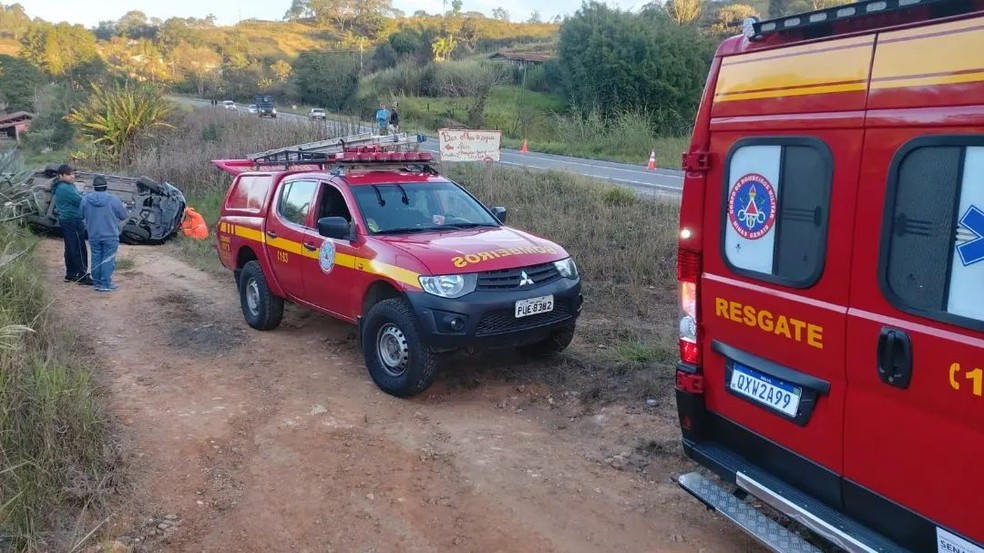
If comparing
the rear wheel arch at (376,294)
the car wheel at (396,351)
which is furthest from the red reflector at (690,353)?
the rear wheel arch at (376,294)

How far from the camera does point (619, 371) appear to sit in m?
5.89

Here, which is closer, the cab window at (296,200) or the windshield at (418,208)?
the windshield at (418,208)

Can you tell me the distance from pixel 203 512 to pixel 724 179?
3237mm

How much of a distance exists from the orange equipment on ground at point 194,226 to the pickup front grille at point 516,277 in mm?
10181

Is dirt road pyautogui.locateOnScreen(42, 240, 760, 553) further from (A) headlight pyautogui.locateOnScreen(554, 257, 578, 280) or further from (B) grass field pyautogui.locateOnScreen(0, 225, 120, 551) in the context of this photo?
(A) headlight pyautogui.locateOnScreen(554, 257, 578, 280)

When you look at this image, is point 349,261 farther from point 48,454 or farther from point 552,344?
point 48,454

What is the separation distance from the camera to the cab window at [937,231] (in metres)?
2.23

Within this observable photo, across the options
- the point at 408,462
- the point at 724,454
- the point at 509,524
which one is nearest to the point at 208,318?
the point at 408,462

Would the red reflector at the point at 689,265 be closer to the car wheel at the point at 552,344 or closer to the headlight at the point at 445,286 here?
the headlight at the point at 445,286

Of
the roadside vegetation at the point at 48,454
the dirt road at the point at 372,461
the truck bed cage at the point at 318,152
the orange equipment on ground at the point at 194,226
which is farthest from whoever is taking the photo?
the orange equipment on ground at the point at 194,226

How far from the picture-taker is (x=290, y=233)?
6734 mm

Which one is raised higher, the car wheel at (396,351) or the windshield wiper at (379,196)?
the windshield wiper at (379,196)

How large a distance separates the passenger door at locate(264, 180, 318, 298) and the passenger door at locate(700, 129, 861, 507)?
4.29 meters

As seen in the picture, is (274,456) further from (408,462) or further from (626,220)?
(626,220)
